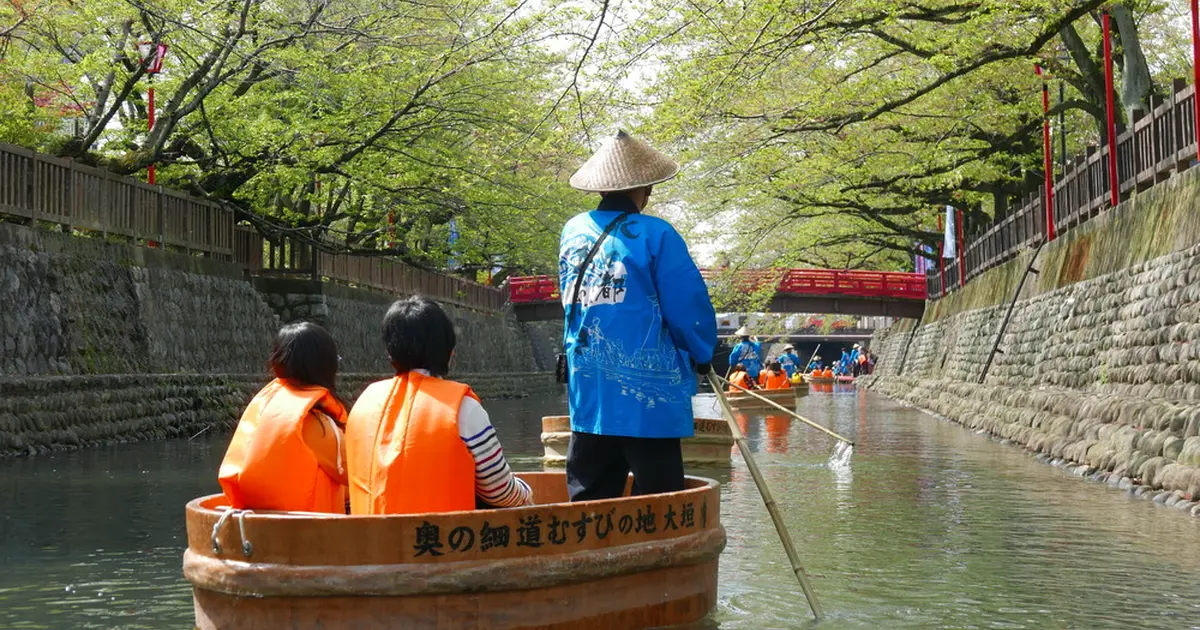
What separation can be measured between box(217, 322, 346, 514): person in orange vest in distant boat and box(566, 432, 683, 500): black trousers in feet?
3.59

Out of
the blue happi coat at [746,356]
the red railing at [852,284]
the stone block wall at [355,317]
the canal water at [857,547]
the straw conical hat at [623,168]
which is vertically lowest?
the canal water at [857,547]

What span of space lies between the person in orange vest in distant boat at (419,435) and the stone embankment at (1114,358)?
21.7ft

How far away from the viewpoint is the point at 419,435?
4832mm

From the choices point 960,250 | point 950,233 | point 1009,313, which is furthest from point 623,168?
point 950,233

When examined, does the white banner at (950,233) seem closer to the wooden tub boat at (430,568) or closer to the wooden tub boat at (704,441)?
the wooden tub boat at (704,441)

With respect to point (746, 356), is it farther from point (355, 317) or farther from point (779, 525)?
point (779, 525)

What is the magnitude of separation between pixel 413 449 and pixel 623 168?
1766 millimetres

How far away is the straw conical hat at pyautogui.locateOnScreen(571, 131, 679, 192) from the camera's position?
19.4ft

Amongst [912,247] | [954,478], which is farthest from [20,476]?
[912,247]

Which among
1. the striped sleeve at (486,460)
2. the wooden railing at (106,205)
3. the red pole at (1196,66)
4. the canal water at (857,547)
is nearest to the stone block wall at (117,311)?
the wooden railing at (106,205)

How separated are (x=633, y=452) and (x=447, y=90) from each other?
1790cm

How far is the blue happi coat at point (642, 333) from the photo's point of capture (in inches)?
223

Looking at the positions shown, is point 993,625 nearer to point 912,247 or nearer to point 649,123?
point 649,123

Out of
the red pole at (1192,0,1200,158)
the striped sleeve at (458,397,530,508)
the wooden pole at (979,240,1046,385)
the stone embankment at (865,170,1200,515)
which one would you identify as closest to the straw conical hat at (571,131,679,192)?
the striped sleeve at (458,397,530,508)
